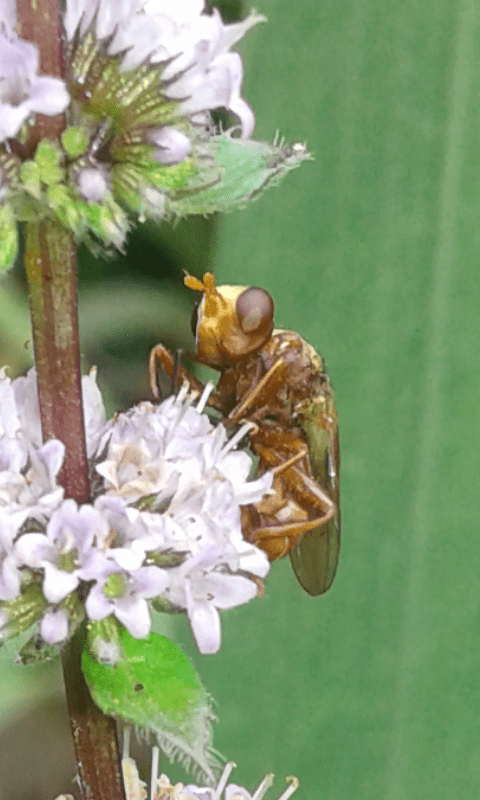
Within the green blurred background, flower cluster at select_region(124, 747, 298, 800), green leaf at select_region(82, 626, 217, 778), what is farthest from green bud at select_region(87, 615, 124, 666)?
the green blurred background

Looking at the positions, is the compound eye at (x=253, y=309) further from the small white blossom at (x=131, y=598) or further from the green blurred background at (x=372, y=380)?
the green blurred background at (x=372, y=380)

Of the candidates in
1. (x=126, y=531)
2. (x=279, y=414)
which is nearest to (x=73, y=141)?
(x=126, y=531)

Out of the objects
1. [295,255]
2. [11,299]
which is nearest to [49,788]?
[11,299]

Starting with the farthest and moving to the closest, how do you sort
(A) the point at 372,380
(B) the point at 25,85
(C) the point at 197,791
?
(A) the point at 372,380, (C) the point at 197,791, (B) the point at 25,85

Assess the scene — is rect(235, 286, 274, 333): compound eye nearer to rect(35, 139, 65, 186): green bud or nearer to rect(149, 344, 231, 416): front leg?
rect(149, 344, 231, 416): front leg

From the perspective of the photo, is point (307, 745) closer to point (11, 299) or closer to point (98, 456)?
point (11, 299)

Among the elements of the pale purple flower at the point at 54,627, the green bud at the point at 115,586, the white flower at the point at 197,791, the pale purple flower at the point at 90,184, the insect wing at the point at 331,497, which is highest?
the pale purple flower at the point at 90,184

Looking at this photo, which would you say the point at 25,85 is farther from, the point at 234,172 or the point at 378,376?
the point at 378,376

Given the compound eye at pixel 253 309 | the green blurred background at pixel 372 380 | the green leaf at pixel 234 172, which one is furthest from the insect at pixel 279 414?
the green blurred background at pixel 372 380

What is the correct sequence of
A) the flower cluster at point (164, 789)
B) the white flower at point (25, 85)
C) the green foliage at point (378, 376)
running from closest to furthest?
the white flower at point (25, 85), the flower cluster at point (164, 789), the green foliage at point (378, 376)
